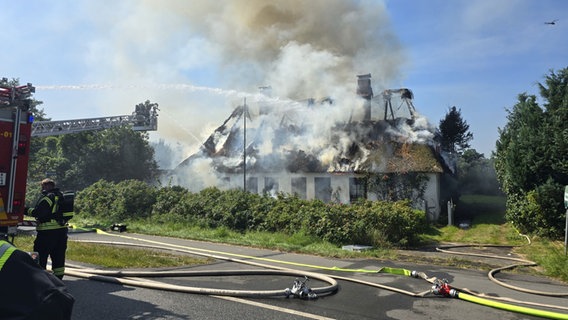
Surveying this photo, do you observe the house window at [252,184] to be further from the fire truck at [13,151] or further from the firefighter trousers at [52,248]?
the firefighter trousers at [52,248]

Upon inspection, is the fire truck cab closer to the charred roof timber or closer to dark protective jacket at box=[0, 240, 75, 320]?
dark protective jacket at box=[0, 240, 75, 320]

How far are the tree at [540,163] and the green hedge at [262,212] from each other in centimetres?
371

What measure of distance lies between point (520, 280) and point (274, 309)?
16.6 ft

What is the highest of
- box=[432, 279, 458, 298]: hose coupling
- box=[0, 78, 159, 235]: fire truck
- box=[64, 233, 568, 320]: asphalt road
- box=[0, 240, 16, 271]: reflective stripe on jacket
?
box=[0, 78, 159, 235]: fire truck

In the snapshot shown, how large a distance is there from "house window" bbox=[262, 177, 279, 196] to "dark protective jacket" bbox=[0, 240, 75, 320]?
21.2 meters

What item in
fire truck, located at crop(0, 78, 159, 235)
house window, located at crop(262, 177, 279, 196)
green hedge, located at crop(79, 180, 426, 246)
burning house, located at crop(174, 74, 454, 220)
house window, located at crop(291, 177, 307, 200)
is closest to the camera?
fire truck, located at crop(0, 78, 159, 235)

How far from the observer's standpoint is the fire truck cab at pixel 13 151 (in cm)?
616

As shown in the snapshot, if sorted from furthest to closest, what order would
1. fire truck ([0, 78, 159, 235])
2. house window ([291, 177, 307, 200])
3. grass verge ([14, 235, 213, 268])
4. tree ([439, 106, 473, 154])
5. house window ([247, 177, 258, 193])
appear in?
tree ([439, 106, 473, 154]), house window ([247, 177, 258, 193]), house window ([291, 177, 307, 200]), grass verge ([14, 235, 213, 268]), fire truck ([0, 78, 159, 235])

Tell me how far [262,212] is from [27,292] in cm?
1258

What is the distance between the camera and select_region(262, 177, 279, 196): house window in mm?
23203

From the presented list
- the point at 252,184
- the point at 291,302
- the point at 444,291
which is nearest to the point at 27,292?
the point at 291,302

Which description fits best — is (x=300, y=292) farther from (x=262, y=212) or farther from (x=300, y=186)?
(x=300, y=186)

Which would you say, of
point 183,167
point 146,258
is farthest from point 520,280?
point 183,167

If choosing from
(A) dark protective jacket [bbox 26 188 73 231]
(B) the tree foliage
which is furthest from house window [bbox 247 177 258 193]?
(A) dark protective jacket [bbox 26 188 73 231]
